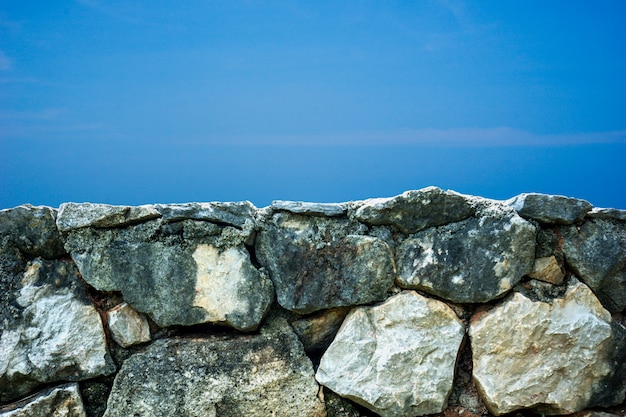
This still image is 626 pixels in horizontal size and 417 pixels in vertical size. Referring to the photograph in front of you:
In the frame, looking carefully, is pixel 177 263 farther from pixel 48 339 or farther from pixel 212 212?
pixel 48 339

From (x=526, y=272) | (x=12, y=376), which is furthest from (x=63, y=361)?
(x=526, y=272)

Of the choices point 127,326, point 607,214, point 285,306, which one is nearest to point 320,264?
point 285,306

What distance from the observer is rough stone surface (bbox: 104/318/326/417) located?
2.91m

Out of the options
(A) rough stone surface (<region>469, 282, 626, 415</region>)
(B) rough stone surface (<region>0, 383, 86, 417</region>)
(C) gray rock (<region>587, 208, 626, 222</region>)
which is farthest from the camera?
(C) gray rock (<region>587, 208, 626, 222</region>)

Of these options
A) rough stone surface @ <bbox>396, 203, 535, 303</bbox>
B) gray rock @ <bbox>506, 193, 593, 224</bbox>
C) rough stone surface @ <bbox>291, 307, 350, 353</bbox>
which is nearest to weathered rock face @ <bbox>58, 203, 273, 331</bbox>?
rough stone surface @ <bbox>291, 307, 350, 353</bbox>

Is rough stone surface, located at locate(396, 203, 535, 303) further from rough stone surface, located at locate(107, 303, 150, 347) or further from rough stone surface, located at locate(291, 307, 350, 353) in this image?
rough stone surface, located at locate(107, 303, 150, 347)

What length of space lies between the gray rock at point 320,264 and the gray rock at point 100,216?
0.60 metres

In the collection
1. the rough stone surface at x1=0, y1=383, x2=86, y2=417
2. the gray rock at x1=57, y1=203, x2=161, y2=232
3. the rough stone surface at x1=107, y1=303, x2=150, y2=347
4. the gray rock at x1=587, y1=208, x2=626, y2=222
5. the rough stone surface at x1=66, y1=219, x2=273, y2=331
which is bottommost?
the rough stone surface at x1=0, y1=383, x2=86, y2=417

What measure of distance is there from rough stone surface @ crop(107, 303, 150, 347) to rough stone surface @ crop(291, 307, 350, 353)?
2.44 ft

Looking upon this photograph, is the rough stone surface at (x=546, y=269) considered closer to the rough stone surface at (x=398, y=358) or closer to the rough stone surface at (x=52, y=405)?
the rough stone surface at (x=398, y=358)

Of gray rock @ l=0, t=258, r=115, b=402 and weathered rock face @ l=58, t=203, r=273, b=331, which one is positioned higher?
weathered rock face @ l=58, t=203, r=273, b=331

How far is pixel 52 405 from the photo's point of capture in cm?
293

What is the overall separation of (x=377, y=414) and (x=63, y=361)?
157 cm

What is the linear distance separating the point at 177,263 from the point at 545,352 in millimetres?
1878
